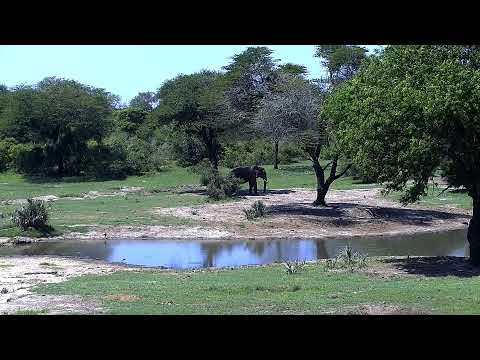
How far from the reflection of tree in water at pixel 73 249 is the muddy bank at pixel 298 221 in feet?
2.71

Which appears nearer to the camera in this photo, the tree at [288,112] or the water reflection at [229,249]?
the water reflection at [229,249]

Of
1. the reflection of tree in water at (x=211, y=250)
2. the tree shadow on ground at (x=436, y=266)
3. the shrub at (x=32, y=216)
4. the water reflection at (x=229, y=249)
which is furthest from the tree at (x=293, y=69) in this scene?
the tree shadow on ground at (x=436, y=266)

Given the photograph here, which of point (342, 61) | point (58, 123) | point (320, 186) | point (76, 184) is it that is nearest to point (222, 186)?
point (320, 186)

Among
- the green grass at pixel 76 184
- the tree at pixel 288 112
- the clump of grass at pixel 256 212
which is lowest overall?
the clump of grass at pixel 256 212

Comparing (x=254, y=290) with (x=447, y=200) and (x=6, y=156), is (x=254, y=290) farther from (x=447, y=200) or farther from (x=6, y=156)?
(x=6, y=156)

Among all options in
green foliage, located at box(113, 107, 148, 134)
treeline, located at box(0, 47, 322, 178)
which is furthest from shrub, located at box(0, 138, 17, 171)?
green foliage, located at box(113, 107, 148, 134)

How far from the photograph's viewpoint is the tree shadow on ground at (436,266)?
17578mm

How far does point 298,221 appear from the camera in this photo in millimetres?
30531

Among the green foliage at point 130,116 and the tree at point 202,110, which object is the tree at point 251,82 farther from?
the green foliage at point 130,116
